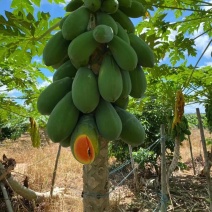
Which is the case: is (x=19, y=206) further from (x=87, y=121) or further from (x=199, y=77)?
(x=87, y=121)

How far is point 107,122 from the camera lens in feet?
3.13

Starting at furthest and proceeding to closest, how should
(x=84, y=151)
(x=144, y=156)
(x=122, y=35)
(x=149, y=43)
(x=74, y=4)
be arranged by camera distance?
(x=144, y=156) < (x=149, y=43) < (x=74, y=4) < (x=122, y=35) < (x=84, y=151)

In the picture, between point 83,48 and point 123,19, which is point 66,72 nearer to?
point 83,48

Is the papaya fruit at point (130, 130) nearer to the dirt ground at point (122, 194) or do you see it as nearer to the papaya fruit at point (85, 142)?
the papaya fruit at point (85, 142)

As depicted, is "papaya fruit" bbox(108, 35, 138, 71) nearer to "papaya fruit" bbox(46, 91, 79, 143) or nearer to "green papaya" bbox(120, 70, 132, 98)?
"green papaya" bbox(120, 70, 132, 98)

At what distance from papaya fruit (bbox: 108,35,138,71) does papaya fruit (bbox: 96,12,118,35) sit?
1.8 inches

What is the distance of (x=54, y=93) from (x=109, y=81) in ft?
0.68

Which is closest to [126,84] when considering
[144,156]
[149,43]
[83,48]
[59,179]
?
[83,48]

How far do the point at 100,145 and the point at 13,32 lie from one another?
52.8 inches

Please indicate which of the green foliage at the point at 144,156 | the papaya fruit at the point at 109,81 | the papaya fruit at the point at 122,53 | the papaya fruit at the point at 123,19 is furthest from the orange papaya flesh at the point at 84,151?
the green foliage at the point at 144,156

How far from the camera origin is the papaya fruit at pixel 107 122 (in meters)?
0.96

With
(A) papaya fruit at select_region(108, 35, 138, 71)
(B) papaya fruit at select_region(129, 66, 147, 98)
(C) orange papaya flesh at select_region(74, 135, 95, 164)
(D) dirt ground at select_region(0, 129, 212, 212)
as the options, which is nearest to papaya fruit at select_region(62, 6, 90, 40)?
(A) papaya fruit at select_region(108, 35, 138, 71)

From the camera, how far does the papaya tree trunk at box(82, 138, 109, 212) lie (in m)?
0.96

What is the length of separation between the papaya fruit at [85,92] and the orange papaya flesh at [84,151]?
0.09 m
